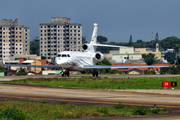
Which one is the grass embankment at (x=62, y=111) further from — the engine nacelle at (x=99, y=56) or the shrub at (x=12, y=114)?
the engine nacelle at (x=99, y=56)

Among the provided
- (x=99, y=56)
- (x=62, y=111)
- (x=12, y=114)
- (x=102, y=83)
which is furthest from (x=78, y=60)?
(x=12, y=114)

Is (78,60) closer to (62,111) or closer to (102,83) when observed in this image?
(102,83)

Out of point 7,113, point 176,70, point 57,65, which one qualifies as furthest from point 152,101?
point 176,70

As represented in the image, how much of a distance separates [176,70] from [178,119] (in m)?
99.6

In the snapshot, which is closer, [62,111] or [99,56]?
[62,111]

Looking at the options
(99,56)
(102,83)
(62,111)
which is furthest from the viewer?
(99,56)

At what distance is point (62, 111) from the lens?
20672mm

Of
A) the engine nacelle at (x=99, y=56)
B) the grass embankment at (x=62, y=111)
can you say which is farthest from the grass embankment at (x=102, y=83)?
the engine nacelle at (x=99, y=56)

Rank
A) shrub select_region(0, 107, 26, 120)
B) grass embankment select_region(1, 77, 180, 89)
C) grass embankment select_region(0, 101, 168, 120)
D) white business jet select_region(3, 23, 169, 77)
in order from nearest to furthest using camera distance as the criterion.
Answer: shrub select_region(0, 107, 26, 120) < grass embankment select_region(0, 101, 168, 120) < grass embankment select_region(1, 77, 180, 89) < white business jet select_region(3, 23, 169, 77)

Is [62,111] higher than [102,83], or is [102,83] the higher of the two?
[102,83]

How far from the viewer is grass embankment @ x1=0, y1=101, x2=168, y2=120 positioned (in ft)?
61.9

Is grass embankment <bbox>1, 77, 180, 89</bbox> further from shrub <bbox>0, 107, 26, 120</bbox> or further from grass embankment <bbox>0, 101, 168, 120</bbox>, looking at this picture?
shrub <bbox>0, 107, 26, 120</bbox>

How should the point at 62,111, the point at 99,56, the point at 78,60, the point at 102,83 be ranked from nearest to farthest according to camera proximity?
the point at 62,111, the point at 102,83, the point at 78,60, the point at 99,56

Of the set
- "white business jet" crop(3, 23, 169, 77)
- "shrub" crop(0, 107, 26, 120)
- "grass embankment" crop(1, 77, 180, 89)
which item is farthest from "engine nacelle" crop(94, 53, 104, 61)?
"shrub" crop(0, 107, 26, 120)
